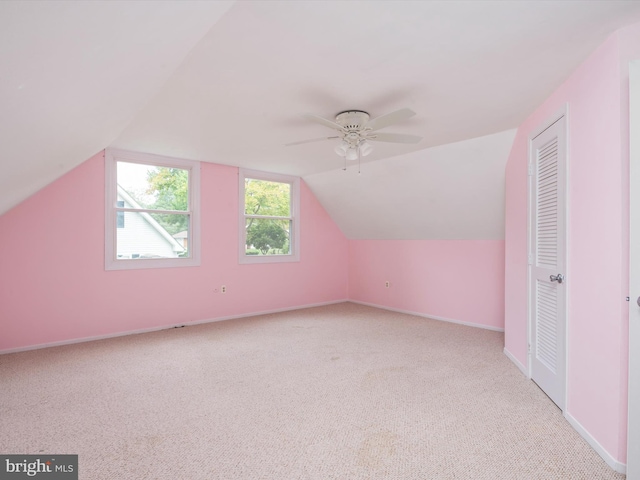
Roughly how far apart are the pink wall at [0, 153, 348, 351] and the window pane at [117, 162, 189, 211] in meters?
0.26

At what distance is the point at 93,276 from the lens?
414 cm

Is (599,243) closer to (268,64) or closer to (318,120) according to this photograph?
(318,120)

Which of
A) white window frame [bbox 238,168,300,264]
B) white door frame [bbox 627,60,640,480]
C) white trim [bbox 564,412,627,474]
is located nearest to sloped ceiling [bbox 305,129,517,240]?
A: white window frame [bbox 238,168,300,264]

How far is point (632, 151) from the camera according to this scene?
1680 mm

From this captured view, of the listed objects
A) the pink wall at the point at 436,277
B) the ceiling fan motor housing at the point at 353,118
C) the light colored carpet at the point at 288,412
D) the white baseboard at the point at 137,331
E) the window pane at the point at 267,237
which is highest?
the ceiling fan motor housing at the point at 353,118

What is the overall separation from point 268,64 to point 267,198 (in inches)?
141

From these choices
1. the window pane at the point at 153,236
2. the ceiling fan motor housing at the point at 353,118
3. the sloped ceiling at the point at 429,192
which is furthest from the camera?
the window pane at the point at 153,236

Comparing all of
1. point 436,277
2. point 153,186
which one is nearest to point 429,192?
point 436,277

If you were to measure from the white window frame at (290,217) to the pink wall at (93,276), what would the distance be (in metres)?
0.09

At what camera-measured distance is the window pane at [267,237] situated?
18.3 ft

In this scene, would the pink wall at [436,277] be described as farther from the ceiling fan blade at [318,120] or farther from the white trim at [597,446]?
the ceiling fan blade at [318,120]

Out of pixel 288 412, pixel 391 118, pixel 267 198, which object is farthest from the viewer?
pixel 267 198

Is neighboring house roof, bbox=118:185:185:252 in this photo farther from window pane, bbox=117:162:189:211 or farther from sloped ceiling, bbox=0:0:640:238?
sloped ceiling, bbox=0:0:640:238

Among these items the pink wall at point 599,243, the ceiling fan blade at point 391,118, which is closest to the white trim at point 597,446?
the pink wall at point 599,243
